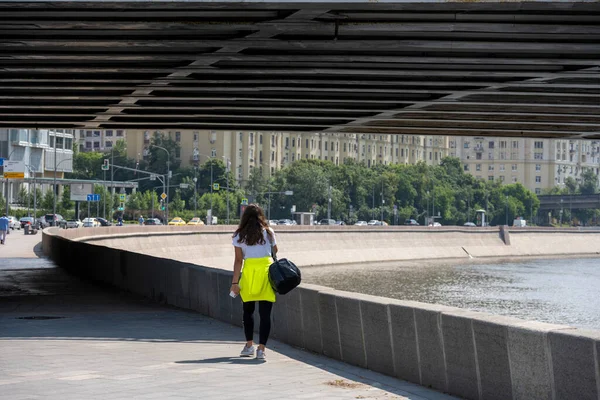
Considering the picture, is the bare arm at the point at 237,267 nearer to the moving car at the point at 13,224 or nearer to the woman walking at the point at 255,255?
the woman walking at the point at 255,255

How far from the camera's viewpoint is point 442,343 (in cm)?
982

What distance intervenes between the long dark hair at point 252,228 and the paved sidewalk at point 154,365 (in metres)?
1.25

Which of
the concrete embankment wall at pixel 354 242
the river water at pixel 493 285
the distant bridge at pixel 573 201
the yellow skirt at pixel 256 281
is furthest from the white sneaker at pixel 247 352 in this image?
the distant bridge at pixel 573 201

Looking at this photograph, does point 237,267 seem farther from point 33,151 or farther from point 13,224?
point 33,151

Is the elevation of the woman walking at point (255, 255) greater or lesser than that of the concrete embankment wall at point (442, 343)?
greater

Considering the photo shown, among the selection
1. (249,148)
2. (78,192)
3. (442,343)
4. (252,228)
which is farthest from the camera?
(249,148)

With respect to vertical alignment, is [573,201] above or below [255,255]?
below

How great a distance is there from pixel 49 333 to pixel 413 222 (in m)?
140

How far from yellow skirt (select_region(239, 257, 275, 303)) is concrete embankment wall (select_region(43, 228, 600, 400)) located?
0.82 metres

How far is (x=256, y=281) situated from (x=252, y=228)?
54cm

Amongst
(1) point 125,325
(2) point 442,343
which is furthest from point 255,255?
(1) point 125,325

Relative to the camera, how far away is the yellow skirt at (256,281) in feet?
38.2

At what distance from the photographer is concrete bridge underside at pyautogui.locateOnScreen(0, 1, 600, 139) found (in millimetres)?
17781

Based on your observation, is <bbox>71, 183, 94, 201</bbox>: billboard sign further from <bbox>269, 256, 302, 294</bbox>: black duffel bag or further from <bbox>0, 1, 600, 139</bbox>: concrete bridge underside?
<bbox>269, 256, 302, 294</bbox>: black duffel bag
